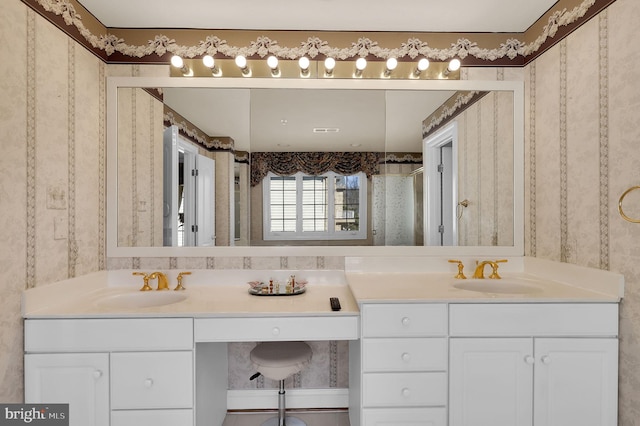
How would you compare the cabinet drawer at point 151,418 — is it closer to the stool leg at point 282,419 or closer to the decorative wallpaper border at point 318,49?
the stool leg at point 282,419

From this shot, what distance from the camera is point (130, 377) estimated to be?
1450 millimetres

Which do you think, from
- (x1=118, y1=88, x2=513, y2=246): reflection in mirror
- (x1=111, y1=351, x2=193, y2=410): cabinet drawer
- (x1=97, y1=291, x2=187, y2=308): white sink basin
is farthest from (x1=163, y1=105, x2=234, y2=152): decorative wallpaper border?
(x1=111, y1=351, x2=193, y2=410): cabinet drawer

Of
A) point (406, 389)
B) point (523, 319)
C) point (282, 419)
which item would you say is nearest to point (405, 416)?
point (406, 389)

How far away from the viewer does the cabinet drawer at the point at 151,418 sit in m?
1.45

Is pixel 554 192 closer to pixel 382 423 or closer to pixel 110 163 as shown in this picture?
pixel 382 423

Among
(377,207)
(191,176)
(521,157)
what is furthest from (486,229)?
(191,176)

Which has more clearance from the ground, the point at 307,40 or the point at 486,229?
the point at 307,40

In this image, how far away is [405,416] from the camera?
1.46 meters

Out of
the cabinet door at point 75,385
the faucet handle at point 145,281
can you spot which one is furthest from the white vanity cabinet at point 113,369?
the faucet handle at point 145,281

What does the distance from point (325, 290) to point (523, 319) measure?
96 cm

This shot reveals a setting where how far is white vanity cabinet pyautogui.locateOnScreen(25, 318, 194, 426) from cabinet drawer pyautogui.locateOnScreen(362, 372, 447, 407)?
79 cm

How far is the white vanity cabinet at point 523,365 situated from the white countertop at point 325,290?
0.07 m

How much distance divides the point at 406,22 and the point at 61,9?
176 centimetres
